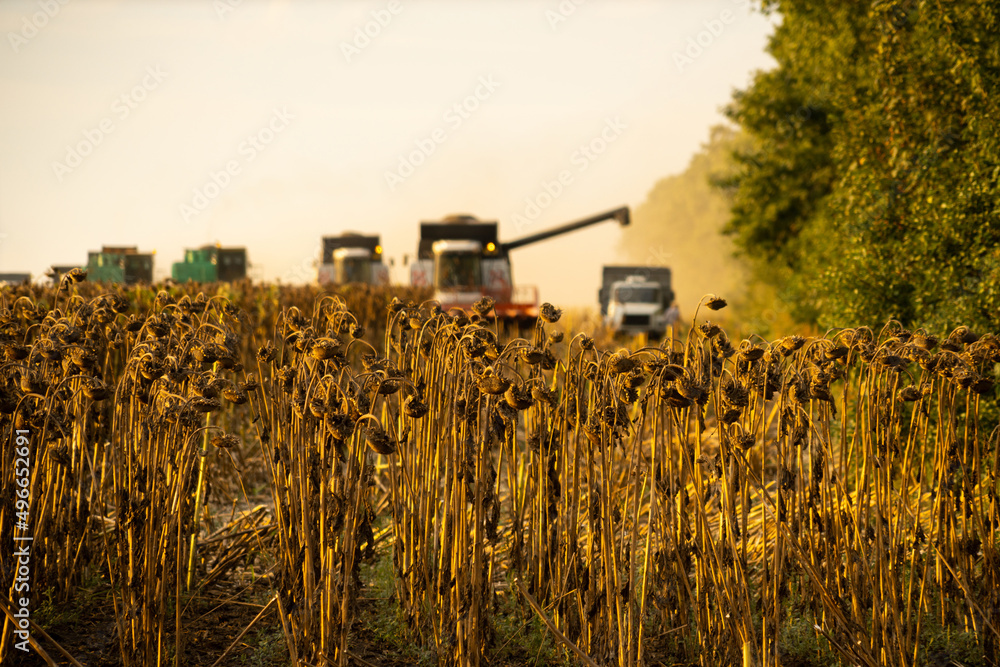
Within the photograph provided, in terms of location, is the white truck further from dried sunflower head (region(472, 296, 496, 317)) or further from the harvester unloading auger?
dried sunflower head (region(472, 296, 496, 317))

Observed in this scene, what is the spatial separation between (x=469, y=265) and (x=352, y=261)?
3.89 meters

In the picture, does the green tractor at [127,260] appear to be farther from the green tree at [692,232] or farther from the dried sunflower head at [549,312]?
the green tree at [692,232]

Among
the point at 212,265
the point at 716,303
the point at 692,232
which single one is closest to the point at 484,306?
the point at 716,303

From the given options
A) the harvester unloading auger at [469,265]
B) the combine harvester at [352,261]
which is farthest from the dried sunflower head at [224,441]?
the combine harvester at [352,261]

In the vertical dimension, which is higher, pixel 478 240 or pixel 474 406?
pixel 478 240

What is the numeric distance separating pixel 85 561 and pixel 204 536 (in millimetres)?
1012

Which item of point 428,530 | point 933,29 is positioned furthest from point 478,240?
point 428,530

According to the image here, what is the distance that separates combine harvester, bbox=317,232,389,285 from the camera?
19.2m

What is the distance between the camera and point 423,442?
297 centimetres

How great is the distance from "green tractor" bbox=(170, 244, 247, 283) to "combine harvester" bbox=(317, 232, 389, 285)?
2200mm

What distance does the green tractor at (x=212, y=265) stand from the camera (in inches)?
784

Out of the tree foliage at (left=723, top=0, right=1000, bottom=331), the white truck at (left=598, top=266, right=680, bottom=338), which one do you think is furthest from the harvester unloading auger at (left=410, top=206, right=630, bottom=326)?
the tree foliage at (left=723, top=0, right=1000, bottom=331)

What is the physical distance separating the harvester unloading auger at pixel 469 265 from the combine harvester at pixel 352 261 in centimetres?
135

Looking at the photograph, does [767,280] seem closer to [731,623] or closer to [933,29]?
[933,29]
